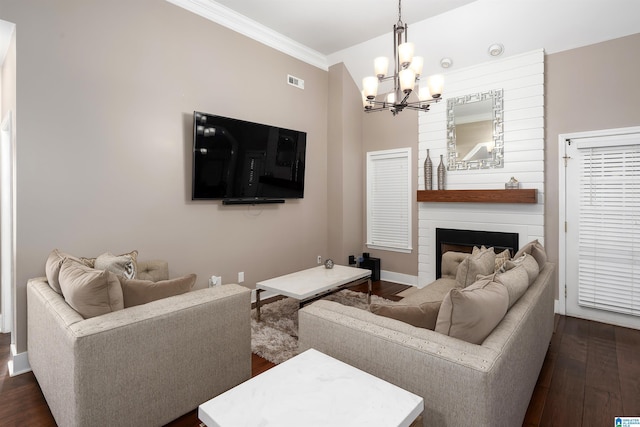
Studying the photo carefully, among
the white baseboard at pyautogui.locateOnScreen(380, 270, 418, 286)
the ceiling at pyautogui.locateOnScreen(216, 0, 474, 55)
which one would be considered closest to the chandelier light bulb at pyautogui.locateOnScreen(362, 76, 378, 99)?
the ceiling at pyautogui.locateOnScreen(216, 0, 474, 55)

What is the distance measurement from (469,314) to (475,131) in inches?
136

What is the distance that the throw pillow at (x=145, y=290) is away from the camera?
1.88 m

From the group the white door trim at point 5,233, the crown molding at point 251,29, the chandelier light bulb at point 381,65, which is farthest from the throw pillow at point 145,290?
the crown molding at point 251,29

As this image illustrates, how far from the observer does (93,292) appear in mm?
1679

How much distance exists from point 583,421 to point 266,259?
3285mm

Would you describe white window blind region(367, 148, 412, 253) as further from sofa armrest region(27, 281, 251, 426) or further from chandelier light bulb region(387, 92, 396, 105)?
sofa armrest region(27, 281, 251, 426)

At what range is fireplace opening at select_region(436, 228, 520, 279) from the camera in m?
4.02

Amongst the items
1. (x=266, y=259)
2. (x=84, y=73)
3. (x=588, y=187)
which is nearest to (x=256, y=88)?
(x=84, y=73)

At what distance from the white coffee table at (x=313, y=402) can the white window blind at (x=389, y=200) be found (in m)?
3.82

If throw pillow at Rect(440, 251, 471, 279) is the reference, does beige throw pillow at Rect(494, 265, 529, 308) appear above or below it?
above

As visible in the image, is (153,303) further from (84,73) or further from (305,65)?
(305,65)

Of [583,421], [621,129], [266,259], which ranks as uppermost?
[621,129]

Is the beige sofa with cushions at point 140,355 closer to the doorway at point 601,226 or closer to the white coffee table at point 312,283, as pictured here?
the white coffee table at point 312,283

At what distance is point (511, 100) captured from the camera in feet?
12.9
